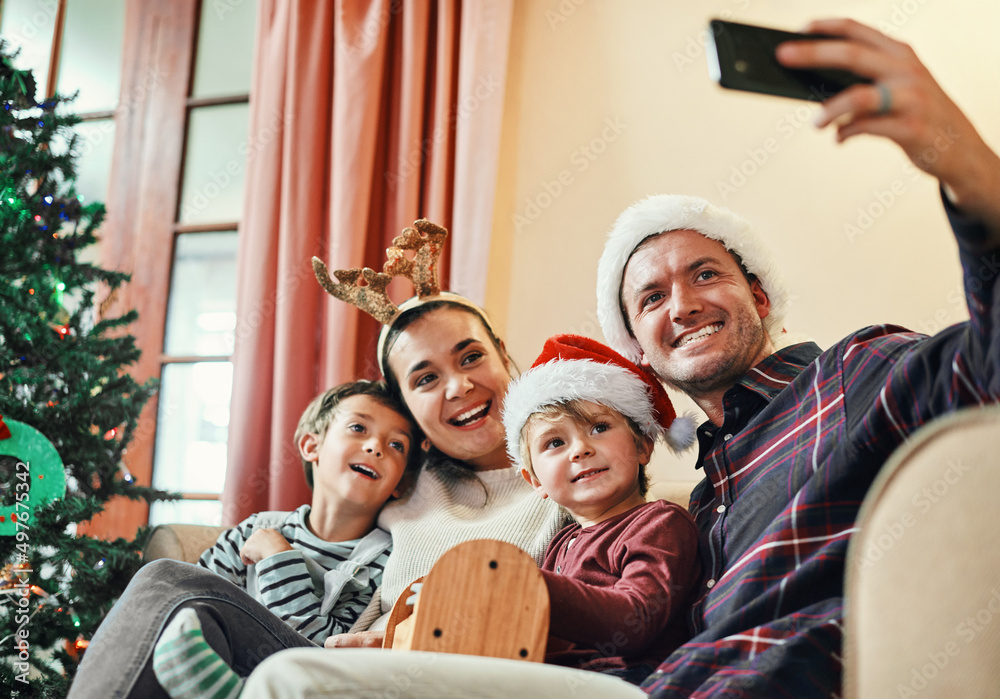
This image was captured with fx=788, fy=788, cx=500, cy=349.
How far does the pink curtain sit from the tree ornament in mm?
484

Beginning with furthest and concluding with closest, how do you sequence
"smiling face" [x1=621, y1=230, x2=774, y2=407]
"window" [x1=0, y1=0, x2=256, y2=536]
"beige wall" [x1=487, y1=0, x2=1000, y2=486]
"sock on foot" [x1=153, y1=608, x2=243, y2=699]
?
"window" [x1=0, y1=0, x2=256, y2=536]
"beige wall" [x1=487, y1=0, x2=1000, y2=486]
"smiling face" [x1=621, y1=230, x2=774, y2=407]
"sock on foot" [x1=153, y1=608, x2=243, y2=699]

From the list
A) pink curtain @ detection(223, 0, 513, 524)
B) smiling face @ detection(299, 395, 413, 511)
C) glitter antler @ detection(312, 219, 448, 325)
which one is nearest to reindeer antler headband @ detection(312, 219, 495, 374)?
glitter antler @ detection(312, 219, 448, 325)

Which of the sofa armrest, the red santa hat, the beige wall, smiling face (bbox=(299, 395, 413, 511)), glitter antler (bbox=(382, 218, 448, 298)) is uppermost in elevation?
the beige wall

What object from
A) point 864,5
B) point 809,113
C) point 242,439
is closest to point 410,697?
point 242,439

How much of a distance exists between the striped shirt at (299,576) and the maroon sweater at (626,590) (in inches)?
18.5

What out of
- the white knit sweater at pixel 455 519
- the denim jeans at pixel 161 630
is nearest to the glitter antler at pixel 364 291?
the white knit sweater at pixel 455 519

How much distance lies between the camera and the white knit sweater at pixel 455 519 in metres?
1.45

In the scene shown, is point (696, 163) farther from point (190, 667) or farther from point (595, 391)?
point (190, 667)

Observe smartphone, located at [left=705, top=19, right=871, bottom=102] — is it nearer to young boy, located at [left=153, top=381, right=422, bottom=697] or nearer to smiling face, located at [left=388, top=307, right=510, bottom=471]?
smiling face, located at [left=388, top=307, right=510, bottom=471]

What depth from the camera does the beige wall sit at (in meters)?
2.01

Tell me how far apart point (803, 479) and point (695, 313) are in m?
0.35

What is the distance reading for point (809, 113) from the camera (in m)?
2.12

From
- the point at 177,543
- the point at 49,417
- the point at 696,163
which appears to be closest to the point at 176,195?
the point at 49,417

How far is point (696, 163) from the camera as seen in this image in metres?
2.18
